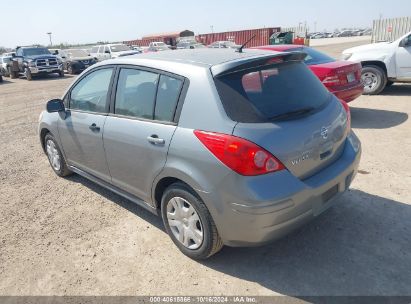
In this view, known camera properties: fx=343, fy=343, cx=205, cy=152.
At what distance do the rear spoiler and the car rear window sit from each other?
0.03 meters

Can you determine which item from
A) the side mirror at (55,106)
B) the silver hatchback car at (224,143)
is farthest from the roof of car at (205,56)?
the side mirror at (55,106)

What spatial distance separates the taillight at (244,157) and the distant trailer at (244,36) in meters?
33.6

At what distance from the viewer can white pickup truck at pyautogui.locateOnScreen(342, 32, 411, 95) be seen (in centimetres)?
852

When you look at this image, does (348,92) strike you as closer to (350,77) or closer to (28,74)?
(350,77)

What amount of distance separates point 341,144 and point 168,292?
2.01 metres

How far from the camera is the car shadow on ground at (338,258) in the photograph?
2.71m

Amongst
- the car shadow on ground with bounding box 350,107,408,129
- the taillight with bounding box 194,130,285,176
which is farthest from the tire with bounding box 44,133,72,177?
the car shadow on ground with bounding box 350,107,408,129

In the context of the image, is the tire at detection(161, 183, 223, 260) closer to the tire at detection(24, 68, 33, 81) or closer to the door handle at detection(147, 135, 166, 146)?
the door handle at detection(147, 135, 166, 146)

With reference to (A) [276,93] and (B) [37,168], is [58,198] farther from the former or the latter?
(A) [276,93]

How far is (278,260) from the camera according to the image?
306 cm

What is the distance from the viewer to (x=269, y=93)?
9.19 feet

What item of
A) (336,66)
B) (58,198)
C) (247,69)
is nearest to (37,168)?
(58,198)

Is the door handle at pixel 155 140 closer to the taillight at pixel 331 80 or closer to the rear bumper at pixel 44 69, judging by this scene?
the taillight at pixel 331 80

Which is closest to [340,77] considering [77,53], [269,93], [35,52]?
[269,93]
